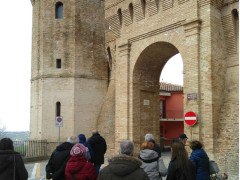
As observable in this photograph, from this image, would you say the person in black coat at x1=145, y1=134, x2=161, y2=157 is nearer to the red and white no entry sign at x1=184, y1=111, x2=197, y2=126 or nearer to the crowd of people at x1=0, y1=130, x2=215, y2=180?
the crowd of people at x1=0, y1=130, x2=215, y2=180

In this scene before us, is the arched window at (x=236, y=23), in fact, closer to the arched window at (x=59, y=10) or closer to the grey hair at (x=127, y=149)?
the grey hair at (x=127, y=149)

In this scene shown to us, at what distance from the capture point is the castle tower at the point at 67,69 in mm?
18891

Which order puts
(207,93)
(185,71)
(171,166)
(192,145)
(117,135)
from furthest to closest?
(117,135) → (185,71) → (207,93) → (192,145) → (171,166)

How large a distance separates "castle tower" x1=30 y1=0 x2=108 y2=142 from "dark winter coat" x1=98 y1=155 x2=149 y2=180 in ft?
50.5

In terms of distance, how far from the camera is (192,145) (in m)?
5.58

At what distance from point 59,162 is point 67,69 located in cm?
1441

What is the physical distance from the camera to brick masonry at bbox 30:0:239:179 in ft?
36.0

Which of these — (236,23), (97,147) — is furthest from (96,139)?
(236,23)

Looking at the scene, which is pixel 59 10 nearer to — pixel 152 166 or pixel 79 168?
pixel 152 166

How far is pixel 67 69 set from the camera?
1920cm

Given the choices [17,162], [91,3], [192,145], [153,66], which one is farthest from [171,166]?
[91,3]

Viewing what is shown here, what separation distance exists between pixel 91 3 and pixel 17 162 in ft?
55.0

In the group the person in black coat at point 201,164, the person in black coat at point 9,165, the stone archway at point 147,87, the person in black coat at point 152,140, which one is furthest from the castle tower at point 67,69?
the person in black coat at point 201,164

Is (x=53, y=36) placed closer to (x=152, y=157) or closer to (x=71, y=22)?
(x=71, y=22)
